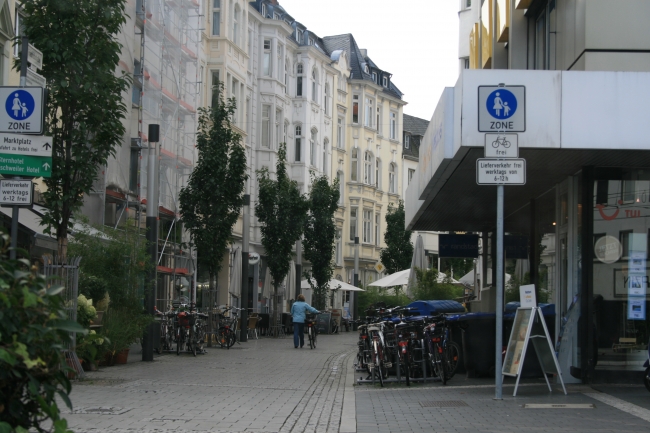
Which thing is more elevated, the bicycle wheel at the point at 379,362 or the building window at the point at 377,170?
the building window at the point at 377,170

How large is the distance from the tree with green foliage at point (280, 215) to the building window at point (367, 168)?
27843 millimetres

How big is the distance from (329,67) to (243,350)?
3731 centimetres

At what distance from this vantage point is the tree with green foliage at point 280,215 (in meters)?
39.5

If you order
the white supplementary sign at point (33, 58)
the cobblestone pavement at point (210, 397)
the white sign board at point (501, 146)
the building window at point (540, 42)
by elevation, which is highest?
the white supplementary sign at point (33, 58)

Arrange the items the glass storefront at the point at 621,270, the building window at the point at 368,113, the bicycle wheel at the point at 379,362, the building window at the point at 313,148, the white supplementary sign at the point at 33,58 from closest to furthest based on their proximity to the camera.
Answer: the glass storefront at the point at 621,270 < the bicycle wheel at the point at 379,362 < the white supplementary sign at the point at 33,58 < the building window at the point at 313,148 < the building window at the point at 368,113

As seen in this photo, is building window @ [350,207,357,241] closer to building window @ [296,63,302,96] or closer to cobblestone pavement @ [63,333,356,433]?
building window @ [296,63,302,96]

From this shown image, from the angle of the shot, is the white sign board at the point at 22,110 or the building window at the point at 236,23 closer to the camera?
the white sign board at the point at 22,110

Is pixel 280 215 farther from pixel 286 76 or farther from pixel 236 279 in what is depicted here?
pixel 286 76

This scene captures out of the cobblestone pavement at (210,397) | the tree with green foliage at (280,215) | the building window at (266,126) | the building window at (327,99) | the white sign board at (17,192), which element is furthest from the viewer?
the building window at (327,99)

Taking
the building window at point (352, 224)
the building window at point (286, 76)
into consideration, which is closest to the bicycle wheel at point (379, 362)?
the building window at point (286, 76)

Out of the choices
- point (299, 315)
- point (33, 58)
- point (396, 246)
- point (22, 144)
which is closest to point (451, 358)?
point (22, 144)

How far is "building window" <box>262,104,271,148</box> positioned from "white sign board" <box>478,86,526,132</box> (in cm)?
3800

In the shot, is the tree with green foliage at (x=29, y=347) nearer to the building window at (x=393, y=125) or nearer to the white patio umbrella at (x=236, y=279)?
the white patio umbrella at (x=236, y=279)

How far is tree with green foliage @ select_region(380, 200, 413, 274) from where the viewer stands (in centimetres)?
6394
